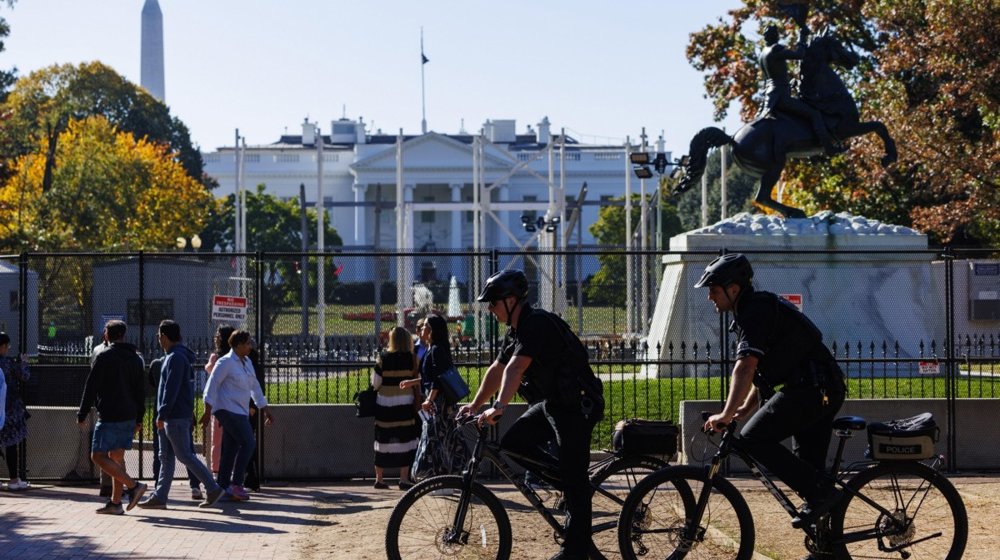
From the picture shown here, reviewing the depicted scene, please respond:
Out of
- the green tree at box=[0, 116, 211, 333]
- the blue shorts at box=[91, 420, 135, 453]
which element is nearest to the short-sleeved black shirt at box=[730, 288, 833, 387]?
the blue shorts at box=[91, 420, 135, 453]

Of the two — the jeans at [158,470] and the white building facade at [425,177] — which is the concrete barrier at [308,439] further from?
the white building facade at [425,177]

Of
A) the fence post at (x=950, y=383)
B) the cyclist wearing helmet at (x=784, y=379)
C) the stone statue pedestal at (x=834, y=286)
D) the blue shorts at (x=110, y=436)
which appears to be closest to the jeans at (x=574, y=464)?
the cyclist wearing helmet at (x=784, y=379)

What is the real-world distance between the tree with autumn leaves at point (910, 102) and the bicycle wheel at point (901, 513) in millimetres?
15842

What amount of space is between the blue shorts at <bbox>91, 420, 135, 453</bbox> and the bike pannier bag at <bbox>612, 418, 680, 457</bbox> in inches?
200

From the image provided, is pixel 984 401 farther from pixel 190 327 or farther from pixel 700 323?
pixel 190 327

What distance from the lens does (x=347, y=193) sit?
105 metres

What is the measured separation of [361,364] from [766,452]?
7995mm

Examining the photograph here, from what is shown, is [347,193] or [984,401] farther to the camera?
[347,193]

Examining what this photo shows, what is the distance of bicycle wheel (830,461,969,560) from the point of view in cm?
770

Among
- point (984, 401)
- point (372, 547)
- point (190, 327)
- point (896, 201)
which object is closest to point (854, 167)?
point (896, 201)

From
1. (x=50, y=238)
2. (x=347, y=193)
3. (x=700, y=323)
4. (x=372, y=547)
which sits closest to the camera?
(x=372, y=547)

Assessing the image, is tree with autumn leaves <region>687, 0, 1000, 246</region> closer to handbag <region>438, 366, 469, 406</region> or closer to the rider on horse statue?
the rider on horse statue

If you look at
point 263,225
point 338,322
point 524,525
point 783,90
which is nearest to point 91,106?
point 263,225

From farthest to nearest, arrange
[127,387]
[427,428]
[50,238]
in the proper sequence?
A: [50,238] < [427,428] < [127,387]
